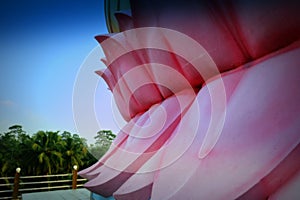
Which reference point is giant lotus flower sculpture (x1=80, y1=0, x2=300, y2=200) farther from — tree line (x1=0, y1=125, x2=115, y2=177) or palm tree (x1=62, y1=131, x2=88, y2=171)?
palm tree (x1=62, y1=131, x2=88, y2=171)

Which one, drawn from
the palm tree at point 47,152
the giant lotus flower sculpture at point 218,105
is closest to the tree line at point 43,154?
the palm tree at point 47,152

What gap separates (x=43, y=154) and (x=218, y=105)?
61.2 feet

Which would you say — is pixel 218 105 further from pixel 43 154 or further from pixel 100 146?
pixel 43 154

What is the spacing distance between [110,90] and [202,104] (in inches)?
135

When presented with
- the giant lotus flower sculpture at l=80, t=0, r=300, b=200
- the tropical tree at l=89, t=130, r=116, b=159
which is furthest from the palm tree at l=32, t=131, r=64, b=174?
the giant lotus flower sculpture at l=80, t=0, r=300, b=200

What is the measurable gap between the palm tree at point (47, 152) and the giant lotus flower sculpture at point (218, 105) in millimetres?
16661

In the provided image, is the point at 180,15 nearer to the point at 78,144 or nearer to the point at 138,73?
the point at 138,73

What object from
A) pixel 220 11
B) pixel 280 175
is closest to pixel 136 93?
pixel 220 11

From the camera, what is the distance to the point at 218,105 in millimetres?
2205

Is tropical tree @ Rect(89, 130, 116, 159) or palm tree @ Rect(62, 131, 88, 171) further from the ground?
tropical tree @ Rect(89, 130, 116, 159)

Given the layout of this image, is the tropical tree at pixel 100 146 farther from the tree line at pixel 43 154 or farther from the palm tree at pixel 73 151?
the palm tree at pixel 73 151

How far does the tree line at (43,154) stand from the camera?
60.1 ft

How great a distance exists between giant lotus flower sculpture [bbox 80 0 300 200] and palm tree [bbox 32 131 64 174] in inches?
656

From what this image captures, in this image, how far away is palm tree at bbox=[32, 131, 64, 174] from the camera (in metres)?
18.4
